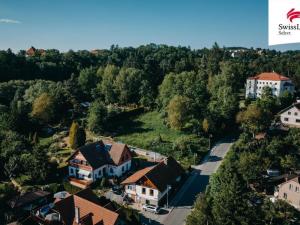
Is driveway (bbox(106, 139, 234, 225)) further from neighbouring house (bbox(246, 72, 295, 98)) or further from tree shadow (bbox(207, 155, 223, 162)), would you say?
neighbouring house (bbox(246, 72, 295, 98))

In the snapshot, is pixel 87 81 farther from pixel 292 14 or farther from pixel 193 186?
pixel 292 14

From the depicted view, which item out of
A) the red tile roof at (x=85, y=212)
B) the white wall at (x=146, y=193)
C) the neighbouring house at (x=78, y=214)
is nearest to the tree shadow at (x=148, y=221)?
the white wall at (x=146, y=193)

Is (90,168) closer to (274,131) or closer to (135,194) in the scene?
(135,194)

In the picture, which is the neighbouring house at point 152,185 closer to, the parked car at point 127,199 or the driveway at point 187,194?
the parked car at point 127,199

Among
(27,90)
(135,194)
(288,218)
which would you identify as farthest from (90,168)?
(27,90)

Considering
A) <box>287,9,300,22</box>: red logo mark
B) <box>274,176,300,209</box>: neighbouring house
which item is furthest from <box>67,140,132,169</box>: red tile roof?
<box>287,9,300,22</box>: red logo mark
